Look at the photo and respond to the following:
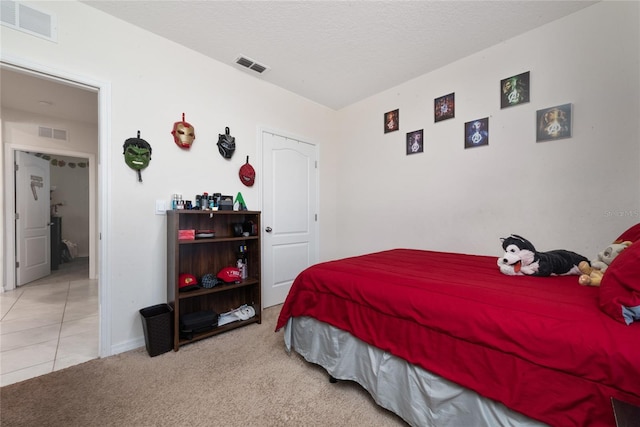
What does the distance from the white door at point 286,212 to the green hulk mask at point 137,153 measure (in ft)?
3.77

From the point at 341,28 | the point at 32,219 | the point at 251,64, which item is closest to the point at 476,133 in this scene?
the point at 341,28

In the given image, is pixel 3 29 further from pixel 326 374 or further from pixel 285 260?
pixel 326 374

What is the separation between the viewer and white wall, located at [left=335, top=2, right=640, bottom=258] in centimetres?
182

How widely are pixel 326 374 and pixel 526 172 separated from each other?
7.62 feet

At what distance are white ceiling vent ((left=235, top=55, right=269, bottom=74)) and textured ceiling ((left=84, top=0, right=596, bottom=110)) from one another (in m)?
0.05

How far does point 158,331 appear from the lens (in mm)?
1928

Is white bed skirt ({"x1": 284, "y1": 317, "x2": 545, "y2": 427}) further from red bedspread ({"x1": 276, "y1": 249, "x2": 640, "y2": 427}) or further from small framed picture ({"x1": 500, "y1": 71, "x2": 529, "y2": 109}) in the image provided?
small framed picture ({"x1": 500, "y1": 71, "x2": 529, "y2": 109})

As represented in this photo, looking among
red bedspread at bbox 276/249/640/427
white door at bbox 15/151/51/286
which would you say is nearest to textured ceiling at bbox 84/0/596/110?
red bedspread at bbox 276/249/640/427

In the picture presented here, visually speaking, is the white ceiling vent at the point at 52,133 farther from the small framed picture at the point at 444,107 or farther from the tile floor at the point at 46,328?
the small framed picture at the point at 444,107

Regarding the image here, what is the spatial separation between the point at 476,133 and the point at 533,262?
1.47 meters

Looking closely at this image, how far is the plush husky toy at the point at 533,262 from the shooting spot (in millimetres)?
1453

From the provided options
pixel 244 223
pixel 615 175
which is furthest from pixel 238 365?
pixel 615 175

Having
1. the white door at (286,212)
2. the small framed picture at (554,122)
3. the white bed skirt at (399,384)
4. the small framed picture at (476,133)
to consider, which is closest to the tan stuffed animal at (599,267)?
the white bed skirt at (399,384)

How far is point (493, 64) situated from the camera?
7.68 ft
